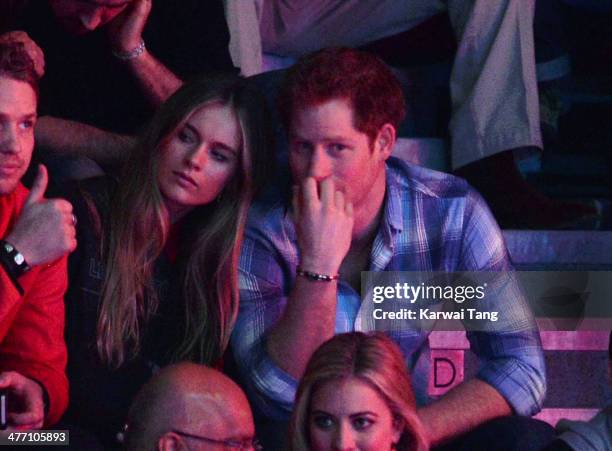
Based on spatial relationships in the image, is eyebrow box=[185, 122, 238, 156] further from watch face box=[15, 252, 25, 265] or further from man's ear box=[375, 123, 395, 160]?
watch face box=[15, 252, 25, 265]

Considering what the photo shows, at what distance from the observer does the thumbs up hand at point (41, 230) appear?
201cm

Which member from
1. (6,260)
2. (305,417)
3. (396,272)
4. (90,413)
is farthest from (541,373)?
(6,260)

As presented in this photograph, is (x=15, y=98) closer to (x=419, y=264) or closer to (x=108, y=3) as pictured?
(x=108, y=3)

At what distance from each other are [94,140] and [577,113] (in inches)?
49.0

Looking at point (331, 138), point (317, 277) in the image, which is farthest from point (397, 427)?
point (331, 138)

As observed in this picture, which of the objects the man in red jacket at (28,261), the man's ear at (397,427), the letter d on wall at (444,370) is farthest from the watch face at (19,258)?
the letter d on wall at (444,370)

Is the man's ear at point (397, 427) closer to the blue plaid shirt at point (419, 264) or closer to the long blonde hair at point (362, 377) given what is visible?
the long blonde hair at point (362, 377)

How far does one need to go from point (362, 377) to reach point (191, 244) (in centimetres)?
39

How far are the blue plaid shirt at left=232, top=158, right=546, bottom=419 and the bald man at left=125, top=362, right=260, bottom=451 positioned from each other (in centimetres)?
23

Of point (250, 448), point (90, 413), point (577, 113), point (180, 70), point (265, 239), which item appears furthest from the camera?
point (577, 113)

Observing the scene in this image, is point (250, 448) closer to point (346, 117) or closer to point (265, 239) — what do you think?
point (265, 239)

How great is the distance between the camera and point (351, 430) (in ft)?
6.70

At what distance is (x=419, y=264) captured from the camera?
2363 millimetres

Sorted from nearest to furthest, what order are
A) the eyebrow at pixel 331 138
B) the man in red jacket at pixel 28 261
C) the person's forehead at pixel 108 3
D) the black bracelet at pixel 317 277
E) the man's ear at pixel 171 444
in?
the man's ear at pixel 171 444 → the man in red jacket at pixel 28 261 → the black bracelet at pixel 317 277 → the eyebrow at pixel 331 138 → the person's forehead at pixel 108 3
